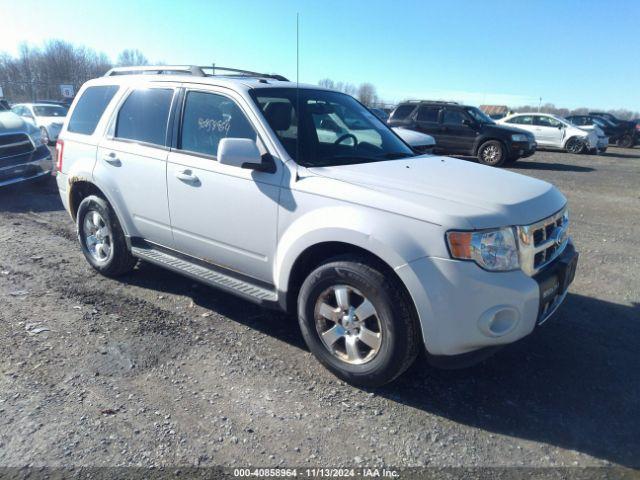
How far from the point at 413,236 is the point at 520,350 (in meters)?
1.60

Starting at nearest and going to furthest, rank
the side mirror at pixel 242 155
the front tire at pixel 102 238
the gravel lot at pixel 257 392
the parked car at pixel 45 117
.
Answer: the gravel lot at pixel 257 392
the side mirror at pixel 242 155
the front tire at pixel 102 238
the parked car at pixel 45 117

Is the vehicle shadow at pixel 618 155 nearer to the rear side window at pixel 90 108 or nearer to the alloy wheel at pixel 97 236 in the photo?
the rear side window at pixel 90 108

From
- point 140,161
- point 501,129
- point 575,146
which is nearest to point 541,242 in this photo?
point 140,161

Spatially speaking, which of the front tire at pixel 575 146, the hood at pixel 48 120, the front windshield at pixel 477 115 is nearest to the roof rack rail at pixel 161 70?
the front windshield at pixel 477 115

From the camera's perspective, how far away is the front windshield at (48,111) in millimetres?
16391

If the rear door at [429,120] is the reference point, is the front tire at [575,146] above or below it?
below

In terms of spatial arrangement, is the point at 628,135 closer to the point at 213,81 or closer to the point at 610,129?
the point at 610,129

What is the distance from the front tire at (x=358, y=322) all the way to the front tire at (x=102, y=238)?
2.30 m

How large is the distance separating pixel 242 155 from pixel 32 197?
7.14 m

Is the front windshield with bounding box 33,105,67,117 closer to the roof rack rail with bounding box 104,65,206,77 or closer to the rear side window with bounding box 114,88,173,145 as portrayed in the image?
the roof rack rail with bounding box 104,65,206,77

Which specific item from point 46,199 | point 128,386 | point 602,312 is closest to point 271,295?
point 128,386

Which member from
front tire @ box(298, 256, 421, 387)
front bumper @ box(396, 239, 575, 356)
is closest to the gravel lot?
front tire @ box(298, 256, 421, 387)

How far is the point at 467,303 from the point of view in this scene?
270 cm

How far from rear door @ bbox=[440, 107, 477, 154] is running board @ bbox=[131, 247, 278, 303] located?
12370mm
